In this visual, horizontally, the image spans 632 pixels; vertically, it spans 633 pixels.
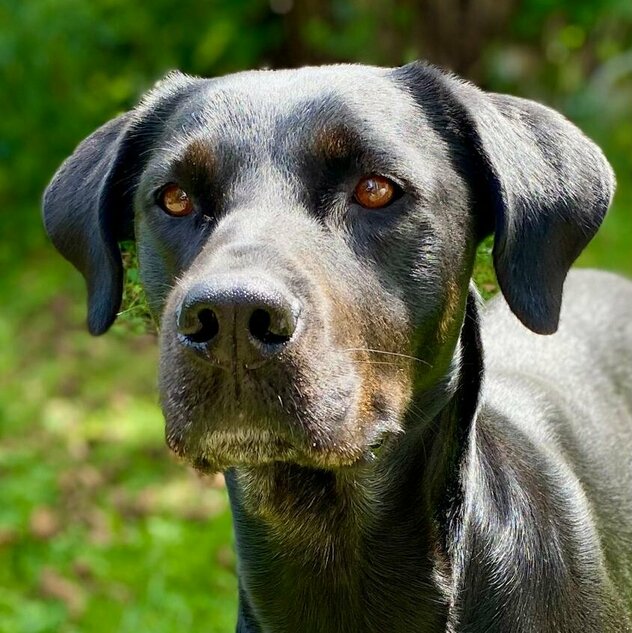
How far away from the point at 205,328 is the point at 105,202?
889mm

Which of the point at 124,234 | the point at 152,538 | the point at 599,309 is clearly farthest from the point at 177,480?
the point at 124,234

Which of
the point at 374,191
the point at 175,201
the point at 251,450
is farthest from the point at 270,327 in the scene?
the point at 175,201

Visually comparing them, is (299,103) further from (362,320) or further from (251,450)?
(251,450)

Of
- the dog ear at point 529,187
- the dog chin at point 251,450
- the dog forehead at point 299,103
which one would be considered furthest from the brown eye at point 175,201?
the dog ear at point 529,187

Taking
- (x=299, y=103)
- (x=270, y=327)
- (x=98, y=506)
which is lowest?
(x=98, y=506)

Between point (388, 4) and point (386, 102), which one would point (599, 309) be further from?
point (388, 4)

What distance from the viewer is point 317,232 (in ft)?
8.52

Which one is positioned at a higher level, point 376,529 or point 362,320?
point 362,320

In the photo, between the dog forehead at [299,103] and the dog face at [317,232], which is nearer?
the dog face at [317,232]

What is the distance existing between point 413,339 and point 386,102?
57cm

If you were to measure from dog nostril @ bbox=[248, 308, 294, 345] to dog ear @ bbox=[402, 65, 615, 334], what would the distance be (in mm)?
737

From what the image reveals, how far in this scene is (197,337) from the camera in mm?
2389

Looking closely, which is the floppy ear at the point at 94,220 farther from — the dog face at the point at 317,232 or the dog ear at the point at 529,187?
the dog ear at the point at 529,187

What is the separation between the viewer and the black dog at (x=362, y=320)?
8.09ft
